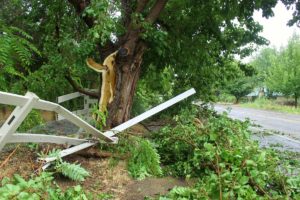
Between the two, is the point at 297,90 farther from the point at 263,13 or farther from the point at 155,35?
the point at 155,35

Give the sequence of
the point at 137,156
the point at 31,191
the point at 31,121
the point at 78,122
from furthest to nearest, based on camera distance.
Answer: the point at 31,121 < the point at 137,156 < the point at 78,122 < the point at 31,191

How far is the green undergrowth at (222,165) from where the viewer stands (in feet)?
11.9

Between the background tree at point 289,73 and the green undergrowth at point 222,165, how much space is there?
3513 centimetres

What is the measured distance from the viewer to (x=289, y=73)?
39.8 metres

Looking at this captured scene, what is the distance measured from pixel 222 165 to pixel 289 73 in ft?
128

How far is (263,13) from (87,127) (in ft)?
19.3

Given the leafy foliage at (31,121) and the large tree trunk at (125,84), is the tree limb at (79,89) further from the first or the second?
the leafy foliage at (31,121)

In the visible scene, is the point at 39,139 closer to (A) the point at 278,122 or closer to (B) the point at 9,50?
(B) the point at 9,50

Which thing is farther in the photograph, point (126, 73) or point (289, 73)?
point (289, 73)

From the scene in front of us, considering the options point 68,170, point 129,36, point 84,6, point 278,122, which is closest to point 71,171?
point 68,170

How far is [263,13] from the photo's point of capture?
8.69 metres

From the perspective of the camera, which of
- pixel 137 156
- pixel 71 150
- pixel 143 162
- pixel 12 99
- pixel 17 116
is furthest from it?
pixel 137 156

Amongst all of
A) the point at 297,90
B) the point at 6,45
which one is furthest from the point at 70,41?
the point at 297,90

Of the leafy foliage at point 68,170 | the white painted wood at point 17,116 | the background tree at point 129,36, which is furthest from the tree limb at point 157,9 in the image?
the white painted wood at point 17,116
